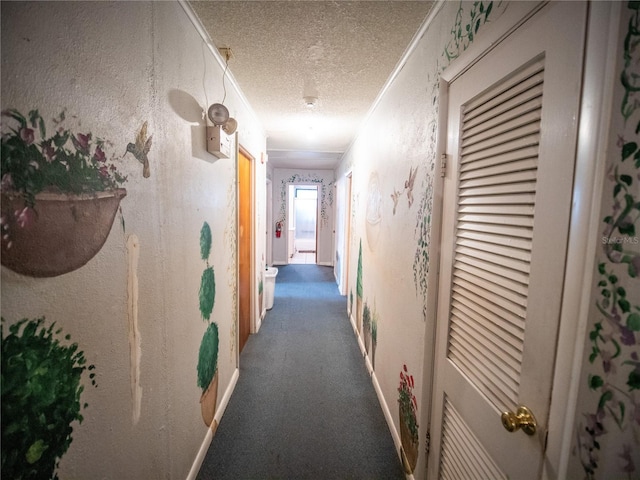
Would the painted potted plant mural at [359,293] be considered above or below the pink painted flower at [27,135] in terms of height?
below

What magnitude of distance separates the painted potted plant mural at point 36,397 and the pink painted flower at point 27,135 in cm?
36

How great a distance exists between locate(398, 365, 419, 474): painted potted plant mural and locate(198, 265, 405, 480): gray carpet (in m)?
0.15

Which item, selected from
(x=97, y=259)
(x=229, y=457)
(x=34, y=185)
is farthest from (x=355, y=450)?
(x=34, y=185)

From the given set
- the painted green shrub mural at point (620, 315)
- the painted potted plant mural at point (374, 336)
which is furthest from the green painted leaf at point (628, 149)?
the painted potted plant mural at point (374, 336)

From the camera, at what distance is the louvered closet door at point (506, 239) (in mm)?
623

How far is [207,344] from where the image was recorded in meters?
1.62

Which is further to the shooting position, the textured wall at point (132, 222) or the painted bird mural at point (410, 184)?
the painted bird mural at point (410, 184)

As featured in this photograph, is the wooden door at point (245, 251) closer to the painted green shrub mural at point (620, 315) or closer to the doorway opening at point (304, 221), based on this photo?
the painted green shrub mural at point (620, 315)

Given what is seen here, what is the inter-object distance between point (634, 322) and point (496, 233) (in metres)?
0.35

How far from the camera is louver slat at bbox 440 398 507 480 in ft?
2.81

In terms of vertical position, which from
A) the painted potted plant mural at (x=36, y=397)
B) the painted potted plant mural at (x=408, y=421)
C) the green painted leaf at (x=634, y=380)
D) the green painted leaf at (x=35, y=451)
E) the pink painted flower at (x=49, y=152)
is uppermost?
the pink painted flower at (x=49, y=152)

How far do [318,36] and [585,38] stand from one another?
1205 mm

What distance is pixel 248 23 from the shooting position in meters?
1.33

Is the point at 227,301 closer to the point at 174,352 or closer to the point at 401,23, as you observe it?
the point at 174,352
